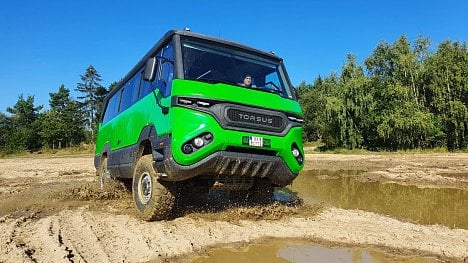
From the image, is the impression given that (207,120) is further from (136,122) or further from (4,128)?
(4,128)

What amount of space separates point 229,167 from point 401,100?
Answer: 3386 centimetres

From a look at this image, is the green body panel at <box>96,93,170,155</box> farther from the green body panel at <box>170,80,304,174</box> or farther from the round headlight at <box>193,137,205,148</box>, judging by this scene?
the round headlight at <box>193,137,205,148</box>

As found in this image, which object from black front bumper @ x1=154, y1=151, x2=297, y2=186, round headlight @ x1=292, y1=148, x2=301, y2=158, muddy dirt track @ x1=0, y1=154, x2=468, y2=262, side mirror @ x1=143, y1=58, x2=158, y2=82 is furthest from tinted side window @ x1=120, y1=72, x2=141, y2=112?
round headlight @ x1=292, y1=148, x2=301, y2=158

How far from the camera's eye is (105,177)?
9.08 metres

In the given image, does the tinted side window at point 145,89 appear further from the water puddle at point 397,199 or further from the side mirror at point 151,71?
the water puddle at point 397,199

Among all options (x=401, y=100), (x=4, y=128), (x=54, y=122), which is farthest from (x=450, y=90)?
(x=4, y=128)

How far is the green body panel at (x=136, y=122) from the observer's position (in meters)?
5.25

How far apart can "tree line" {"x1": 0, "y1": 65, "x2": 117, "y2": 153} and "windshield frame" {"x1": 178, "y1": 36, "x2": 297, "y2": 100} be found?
170 feet

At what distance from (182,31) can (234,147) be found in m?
2.00

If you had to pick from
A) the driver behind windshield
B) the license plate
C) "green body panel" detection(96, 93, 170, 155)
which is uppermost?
the driver behind windshield

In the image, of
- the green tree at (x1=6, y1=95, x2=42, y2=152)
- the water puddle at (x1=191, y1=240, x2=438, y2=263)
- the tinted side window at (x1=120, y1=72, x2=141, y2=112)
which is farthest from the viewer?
the green tree at (x1=6, y1=95, x2=42, y2=152)

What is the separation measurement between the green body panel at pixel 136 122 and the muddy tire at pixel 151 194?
65 cm

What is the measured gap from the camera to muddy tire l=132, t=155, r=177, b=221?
17.0 ft

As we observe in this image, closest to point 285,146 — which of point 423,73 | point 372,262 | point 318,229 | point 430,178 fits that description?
point 318,229
